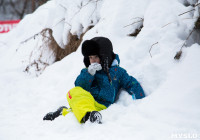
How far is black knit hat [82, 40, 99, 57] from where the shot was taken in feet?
7.64

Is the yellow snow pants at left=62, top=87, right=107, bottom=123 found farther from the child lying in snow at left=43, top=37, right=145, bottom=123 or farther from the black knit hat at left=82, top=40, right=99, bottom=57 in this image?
the black knit hat at left=82, top=40, right=99, bottom=57

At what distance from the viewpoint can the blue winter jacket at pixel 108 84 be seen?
225cm

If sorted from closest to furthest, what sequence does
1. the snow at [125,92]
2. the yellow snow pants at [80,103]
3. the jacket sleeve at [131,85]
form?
the snow at [125,92] < the yellow snow pants at [80,103] < the jacket sleeve at [131,85]

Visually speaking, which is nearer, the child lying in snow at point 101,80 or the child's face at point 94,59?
the child lying in snow at point 101,80

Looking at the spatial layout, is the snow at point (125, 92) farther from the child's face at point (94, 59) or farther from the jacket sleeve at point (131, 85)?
the child's face at point (94, 59)

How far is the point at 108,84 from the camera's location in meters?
2.29

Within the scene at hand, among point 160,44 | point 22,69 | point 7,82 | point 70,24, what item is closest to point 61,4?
point 70,24

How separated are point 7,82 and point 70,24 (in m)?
1.75

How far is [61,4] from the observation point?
4871 mm

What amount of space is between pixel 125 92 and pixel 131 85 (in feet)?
0.40

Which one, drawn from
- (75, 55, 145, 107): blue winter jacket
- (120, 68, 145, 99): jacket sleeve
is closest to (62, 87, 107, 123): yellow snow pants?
(75, 55, 145, 107): blue winter jacket

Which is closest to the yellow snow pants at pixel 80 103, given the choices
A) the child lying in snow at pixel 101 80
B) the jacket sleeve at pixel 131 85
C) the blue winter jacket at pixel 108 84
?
the child lying in snow at pixel 101 80

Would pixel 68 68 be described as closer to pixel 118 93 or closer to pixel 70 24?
pixel 70 24

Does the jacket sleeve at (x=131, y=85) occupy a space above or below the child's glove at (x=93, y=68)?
below
